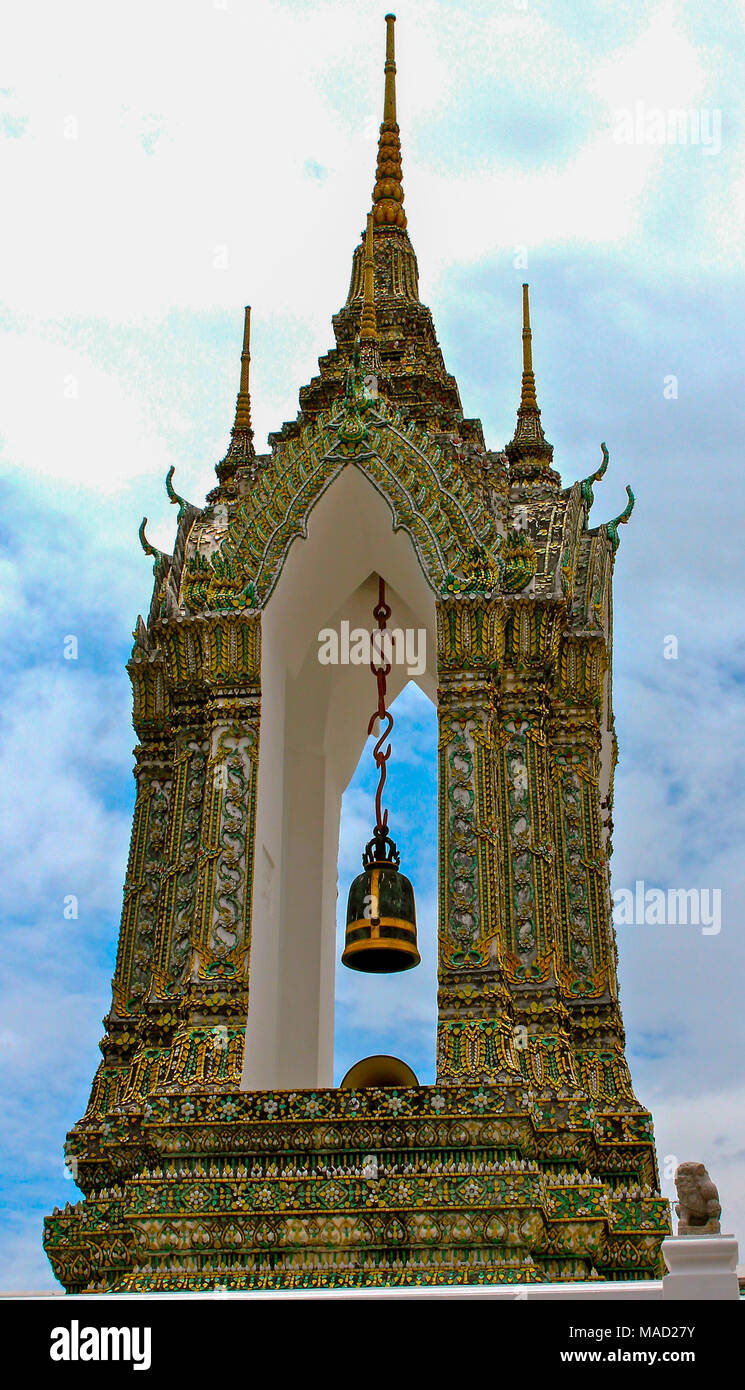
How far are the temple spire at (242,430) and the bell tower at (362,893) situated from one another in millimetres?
111

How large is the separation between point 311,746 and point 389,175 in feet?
20.4

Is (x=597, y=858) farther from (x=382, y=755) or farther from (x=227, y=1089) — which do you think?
(x=227, y=1089)

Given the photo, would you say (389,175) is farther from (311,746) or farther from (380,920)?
(380,920)

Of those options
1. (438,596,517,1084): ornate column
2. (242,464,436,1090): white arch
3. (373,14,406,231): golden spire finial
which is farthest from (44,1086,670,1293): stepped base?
(373,14,406,231): golden spire finial

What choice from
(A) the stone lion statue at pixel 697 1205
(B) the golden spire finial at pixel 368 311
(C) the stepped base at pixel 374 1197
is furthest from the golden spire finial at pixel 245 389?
(A) the stone lion statue at pixel 697 1205

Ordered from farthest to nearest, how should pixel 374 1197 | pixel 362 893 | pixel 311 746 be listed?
pixel 311 746, pixel 362 893, pixel 374 1197

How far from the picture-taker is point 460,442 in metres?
14.0

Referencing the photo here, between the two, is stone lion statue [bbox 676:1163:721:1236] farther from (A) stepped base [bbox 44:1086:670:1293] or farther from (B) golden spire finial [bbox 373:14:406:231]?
(B) golden spire finial [bbox 373:14:406:231]

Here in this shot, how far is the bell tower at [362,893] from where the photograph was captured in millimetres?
10188

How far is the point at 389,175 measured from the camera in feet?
54.0

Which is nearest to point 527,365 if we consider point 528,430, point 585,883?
point 528,430

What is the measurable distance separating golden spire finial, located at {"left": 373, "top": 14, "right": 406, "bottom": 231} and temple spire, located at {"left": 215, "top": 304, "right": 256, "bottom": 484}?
1.90 m
